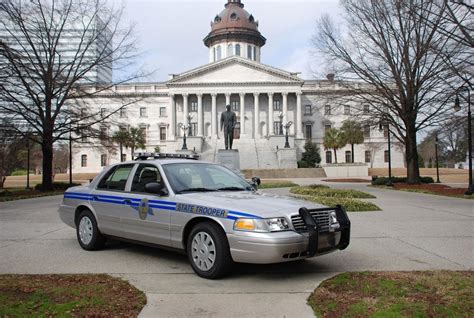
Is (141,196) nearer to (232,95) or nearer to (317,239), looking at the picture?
(317,239)

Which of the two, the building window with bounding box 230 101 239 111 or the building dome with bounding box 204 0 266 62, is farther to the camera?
the building dome with bounding box 204 0 266 62

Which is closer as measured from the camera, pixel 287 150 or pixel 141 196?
pixel 141 196

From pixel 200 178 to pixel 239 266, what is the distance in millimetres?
1488

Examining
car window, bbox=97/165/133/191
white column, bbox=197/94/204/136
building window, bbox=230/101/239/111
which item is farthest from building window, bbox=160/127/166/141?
car window, bbox=97/165/133/191

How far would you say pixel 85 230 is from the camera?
7910 mm

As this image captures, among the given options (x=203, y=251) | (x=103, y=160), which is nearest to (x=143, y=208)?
(x=203, y=251)

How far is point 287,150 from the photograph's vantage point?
6103cm

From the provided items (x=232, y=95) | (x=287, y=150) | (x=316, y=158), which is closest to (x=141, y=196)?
(x=287, y=150)

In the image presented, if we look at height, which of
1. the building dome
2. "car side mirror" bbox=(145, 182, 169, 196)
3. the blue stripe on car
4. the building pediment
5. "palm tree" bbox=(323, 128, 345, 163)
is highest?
the building dome

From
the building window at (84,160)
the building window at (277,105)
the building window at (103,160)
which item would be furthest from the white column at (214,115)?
the building window at (84,160)

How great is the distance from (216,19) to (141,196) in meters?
101

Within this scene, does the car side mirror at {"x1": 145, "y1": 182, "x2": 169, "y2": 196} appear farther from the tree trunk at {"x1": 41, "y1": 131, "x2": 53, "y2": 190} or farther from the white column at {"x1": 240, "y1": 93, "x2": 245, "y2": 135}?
the white column at {"x1": 240, "y1": 93, "x2": 245, "y2": 135}

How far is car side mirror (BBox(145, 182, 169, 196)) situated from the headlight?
1491 millimetres

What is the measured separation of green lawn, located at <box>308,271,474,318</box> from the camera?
4320 millimetres
